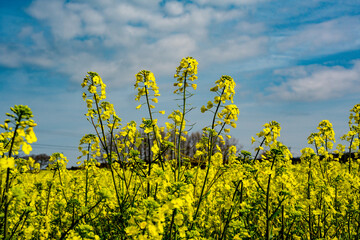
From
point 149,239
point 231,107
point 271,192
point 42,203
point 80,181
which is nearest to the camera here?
point 149,239

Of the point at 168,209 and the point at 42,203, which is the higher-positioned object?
the point at 168,209

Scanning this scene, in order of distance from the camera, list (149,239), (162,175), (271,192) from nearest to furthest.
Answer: (149,239) → (162,175) → (271,192)

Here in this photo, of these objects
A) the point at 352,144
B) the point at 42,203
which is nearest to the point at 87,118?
the point at 42,203

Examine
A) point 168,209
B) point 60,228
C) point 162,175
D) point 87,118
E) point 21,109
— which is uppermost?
point 87,118

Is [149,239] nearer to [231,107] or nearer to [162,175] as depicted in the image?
[162,175]

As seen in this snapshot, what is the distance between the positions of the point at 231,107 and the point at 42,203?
13.7 feet

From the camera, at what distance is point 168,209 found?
2.20m

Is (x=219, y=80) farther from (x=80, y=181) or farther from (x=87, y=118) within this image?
(x=80, y=181)

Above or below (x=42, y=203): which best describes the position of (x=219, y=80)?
above

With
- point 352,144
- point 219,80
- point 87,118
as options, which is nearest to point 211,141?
point 219,80

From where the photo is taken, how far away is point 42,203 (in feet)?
17.6

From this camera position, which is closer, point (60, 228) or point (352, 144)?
point (60, 228)

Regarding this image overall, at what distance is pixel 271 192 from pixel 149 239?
102 inches

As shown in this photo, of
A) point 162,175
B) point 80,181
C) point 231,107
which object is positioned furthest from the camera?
point 80,181
